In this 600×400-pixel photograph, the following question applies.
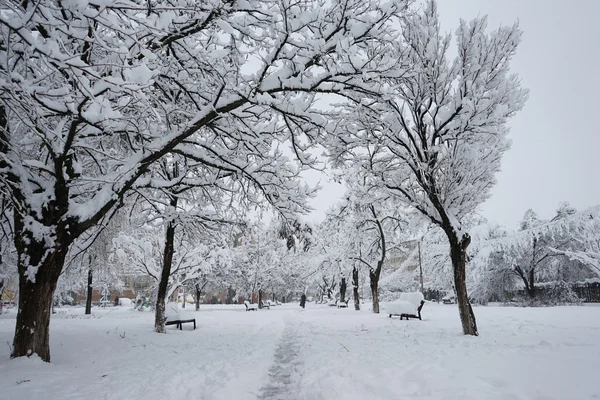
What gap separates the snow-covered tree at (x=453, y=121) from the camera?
863cm

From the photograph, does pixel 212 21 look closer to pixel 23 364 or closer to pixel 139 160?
pixel 139 160

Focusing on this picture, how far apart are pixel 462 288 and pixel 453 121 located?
4789 millimetres

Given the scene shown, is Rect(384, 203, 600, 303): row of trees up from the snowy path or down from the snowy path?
up

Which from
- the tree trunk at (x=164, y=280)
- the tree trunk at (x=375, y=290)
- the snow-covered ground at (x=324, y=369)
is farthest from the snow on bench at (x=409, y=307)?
the tree trunk at (x=164, y=280)

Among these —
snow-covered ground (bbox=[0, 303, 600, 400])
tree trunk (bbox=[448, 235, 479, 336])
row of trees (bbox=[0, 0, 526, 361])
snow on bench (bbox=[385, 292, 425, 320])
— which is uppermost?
row of trees (bbox=[0, 0, 526, 361])

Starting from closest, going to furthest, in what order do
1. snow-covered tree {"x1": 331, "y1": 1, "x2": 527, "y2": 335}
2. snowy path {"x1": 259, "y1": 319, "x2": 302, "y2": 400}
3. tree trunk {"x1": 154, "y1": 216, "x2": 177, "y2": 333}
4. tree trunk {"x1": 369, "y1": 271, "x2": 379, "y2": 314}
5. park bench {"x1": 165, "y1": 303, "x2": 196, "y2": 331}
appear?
snowy path {"x1": 259, "y1": 319, "x2": 302, "y2": 400} → snow-covered tree {"x1": 331, "y1": 1, "x2": 527, "y2": 335} → tree trunk {"x1": 154, "y1": 216, "x2": 177, "y2": 333} → park bench {"x1": 165, "y1": 303, "x2": 196, "y2": 331} → tree trunk {"x1": 369, "y1": 271, "x2": 379, "y2": 314}

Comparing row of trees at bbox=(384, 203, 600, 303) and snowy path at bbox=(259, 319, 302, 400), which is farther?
row of trees at bbox=(384, 203, 600, 303)

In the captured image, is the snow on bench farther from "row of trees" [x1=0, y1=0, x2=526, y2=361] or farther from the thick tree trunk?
the thick tree trunk

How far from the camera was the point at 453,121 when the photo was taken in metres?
9.15

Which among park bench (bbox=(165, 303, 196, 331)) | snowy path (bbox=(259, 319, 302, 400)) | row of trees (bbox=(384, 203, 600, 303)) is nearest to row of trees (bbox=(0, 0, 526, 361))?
park bench (bbox=(165, 303, 196, 331))

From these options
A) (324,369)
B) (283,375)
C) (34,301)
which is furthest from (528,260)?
(34,301)

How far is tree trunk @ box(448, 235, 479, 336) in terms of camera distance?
9000 millimetres

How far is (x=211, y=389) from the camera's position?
488cm

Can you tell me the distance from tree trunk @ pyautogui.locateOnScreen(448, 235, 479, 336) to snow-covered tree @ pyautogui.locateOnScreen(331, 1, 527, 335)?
0.03m
